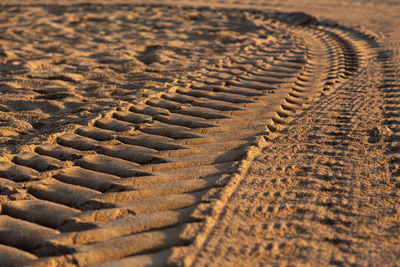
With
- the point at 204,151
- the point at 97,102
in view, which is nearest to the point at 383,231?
the point at 204,151

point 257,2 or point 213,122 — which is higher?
point 257,2

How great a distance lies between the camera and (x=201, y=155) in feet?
7.41

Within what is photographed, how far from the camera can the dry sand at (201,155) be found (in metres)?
1.51

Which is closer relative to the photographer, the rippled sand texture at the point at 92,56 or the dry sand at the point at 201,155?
the dry sand at the point at 201,155

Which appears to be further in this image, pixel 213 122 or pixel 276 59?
pixel 276 59

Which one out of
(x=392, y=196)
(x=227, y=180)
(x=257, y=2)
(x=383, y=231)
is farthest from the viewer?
(x=257, y=2)

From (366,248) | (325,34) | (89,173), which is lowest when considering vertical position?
(89,173)

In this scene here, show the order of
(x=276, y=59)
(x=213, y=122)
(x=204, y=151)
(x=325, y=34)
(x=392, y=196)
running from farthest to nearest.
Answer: (x=325, y=34), (x=276, y=59), (x=213, y=122), (x=204, y=151), (x=392, y=196)

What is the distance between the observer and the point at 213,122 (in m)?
2.73

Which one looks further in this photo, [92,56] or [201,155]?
[92,56]

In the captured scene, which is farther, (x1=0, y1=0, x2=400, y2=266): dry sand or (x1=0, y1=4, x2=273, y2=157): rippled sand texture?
(x1=0, y1=4, x2=273, y2=157): rippled sand texture

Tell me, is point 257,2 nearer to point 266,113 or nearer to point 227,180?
point 266,113

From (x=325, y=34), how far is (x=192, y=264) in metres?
5.44

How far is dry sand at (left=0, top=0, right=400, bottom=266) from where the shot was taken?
4.96 feet
